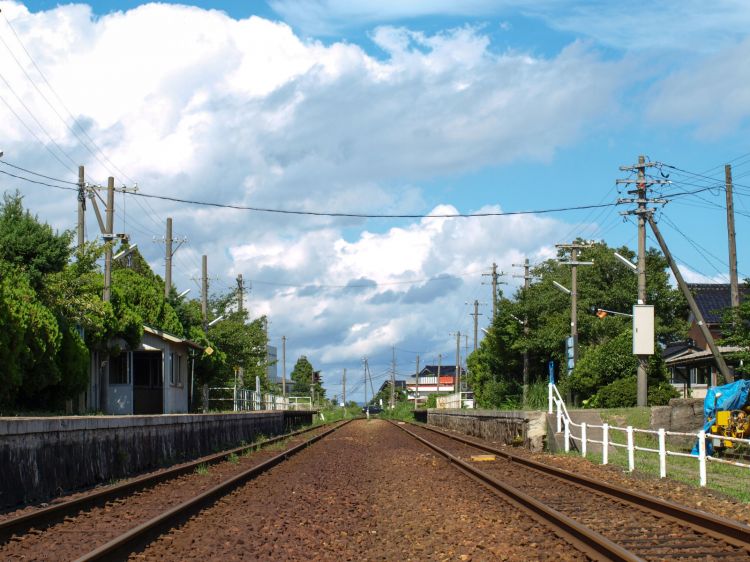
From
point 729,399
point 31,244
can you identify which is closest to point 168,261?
point 31,244

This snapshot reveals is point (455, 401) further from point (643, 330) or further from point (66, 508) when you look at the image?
point (66, 508)

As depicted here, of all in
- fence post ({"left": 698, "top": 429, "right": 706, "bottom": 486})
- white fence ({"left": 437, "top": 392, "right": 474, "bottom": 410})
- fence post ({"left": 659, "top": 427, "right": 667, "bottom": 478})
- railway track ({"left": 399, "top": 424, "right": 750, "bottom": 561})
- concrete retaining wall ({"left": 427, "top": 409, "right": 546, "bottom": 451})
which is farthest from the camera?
white fence ({"left": 437, "top": 392, "right": 474, "bottom": 410})

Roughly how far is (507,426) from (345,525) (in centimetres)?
1916

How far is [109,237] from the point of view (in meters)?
30.8

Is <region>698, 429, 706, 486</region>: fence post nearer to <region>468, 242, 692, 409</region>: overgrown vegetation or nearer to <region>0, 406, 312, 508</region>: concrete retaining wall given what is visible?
<region>0, 406, 312, 508</region>: concrete retaining wall

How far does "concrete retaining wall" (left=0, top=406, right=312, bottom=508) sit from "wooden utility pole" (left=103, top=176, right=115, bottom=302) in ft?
26.3

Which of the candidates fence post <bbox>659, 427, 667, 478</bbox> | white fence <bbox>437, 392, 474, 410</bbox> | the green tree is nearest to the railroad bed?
fence post <bbox>659, 427, 667, 478</bbox>

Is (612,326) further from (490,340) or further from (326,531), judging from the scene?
(326,531)

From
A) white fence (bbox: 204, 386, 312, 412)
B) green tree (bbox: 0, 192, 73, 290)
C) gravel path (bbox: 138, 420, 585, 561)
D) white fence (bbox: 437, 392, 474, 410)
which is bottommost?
white fence (bbox: 437, 392, 474, 410)

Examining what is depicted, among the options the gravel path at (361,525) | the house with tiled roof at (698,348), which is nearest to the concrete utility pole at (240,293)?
the house with tiled roof at (698,348)

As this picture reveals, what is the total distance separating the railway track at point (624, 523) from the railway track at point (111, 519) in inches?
162

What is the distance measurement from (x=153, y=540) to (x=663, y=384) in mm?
30199

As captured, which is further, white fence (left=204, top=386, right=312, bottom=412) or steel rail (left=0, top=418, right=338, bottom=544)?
white fence (left=204, top=386, right=312, bottom=412)

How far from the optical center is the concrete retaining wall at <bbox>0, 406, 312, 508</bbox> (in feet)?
37.5
